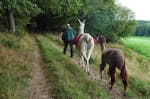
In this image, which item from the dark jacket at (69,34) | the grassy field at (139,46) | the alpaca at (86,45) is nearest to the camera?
the alpaca at (86,45)

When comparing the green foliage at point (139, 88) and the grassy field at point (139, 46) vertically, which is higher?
the green foliage at point (139, 88)

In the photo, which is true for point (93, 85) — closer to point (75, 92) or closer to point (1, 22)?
point (75, 92)

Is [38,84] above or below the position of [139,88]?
above

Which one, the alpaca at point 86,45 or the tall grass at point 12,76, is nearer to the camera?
the tall grass at point 12,76

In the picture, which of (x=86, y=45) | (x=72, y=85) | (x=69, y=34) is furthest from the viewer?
(x=69, y=34)

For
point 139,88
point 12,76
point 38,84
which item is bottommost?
point 139,88

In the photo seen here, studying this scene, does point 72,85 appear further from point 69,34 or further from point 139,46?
point 139,46

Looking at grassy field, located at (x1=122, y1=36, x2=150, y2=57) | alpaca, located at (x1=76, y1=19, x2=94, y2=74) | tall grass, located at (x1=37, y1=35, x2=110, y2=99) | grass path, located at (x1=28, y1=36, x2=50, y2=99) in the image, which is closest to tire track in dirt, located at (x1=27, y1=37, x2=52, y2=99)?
grass path, located at (x1=28, y1=36, x2=50, y2=99)

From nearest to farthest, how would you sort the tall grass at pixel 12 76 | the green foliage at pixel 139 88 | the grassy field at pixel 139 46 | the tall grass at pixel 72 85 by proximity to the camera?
the tall grass at pixel 12 76 < the tall grass at pixel 72 85 < the green foliage at pixel 139 88 < the grassy field at pixel 139 46

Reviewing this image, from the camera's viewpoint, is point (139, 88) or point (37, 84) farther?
point (139, 88)

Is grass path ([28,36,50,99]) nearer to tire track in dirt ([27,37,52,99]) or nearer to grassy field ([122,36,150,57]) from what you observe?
tire track in dirt ([27,37,52,99])

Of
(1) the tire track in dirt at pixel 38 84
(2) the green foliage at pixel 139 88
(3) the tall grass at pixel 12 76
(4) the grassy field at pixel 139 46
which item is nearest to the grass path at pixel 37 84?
(1) the tire track in dirt at pixel 38 84

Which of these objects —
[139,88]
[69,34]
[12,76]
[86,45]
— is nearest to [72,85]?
[12,76]

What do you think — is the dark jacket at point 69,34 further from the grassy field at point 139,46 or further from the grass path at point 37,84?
the grassy field at point 139,46
